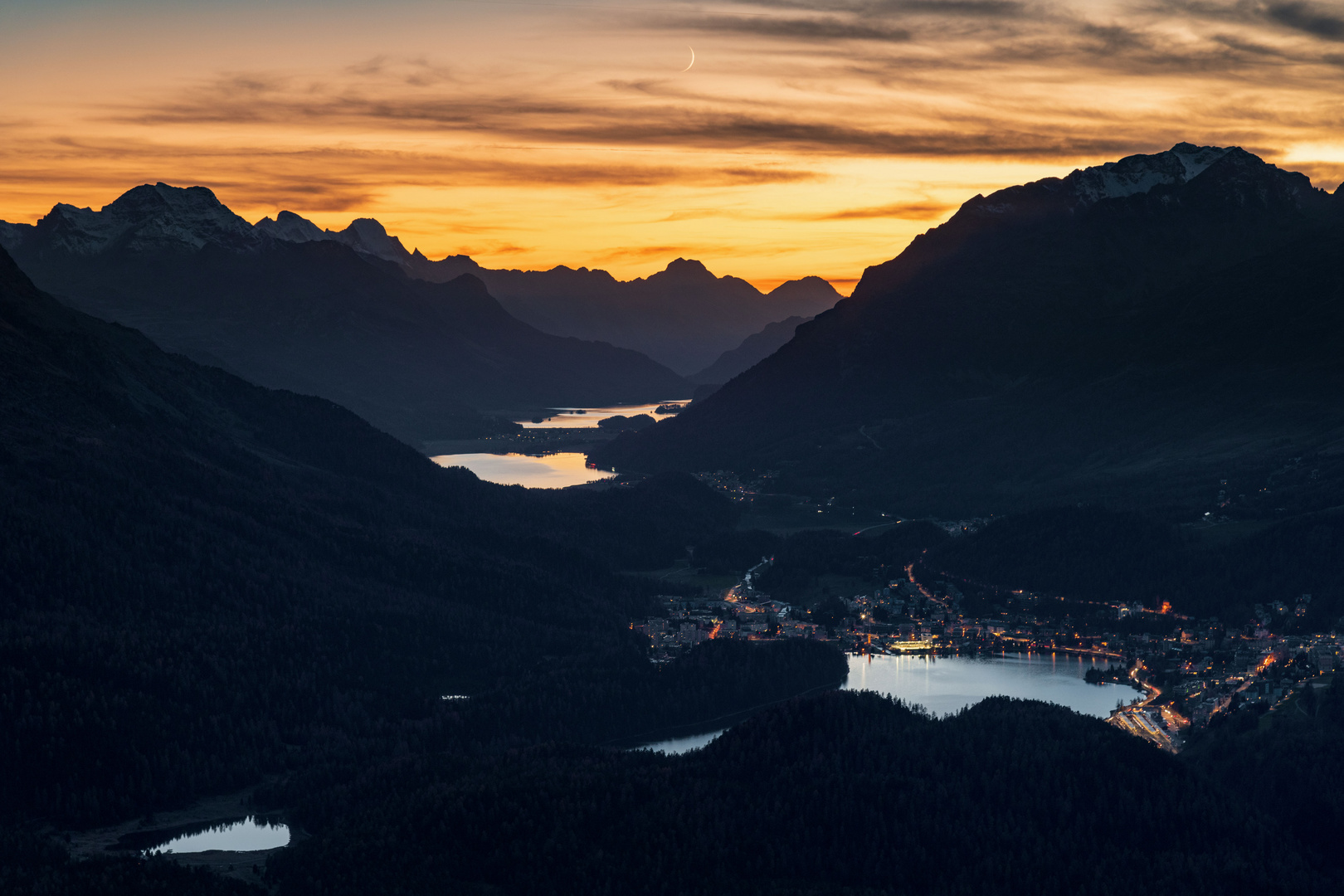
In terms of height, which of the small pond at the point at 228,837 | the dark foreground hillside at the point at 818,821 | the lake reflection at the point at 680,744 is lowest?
the lake reflection at the point at 680,744

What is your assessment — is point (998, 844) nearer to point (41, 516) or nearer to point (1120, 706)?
point (1120, 706)

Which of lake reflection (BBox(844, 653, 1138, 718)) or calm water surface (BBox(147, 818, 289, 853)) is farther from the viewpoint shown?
lake reflection (BBox(844, 653, 1138, 718))

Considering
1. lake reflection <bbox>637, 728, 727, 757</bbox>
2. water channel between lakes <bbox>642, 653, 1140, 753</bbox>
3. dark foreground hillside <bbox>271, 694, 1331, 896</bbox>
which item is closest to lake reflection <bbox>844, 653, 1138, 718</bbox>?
water channel between lakes <bbox>642, 653, 1140, 753</bbox>

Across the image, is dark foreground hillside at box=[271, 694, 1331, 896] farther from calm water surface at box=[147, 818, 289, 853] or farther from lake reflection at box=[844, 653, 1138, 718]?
lake reflection at box=[844, 653, 1138, 718]

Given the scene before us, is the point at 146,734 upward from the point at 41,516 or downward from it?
downward

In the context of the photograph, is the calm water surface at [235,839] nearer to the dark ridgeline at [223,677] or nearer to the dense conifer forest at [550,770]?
the dense conifer forest at [550,770]

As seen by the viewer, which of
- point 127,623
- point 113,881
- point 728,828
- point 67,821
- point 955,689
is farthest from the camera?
point 955,689

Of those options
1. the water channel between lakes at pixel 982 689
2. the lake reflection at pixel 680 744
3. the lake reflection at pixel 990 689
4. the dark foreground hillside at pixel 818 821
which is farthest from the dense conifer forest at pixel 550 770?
the lake reflection at pixel 990 689

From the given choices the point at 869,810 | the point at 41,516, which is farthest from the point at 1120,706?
the point at 41,516

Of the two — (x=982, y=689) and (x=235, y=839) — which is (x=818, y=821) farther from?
(x=982, y=689)
